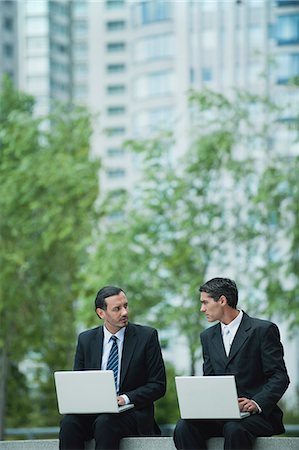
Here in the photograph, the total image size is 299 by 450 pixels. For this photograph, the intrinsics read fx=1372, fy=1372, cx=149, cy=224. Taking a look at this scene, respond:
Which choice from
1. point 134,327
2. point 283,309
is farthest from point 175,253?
point 134,327

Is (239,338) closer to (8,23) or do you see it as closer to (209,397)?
(209,397)

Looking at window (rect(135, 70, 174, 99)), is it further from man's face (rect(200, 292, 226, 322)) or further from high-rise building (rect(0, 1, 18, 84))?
man's face (rect(200, 292, 226, 322))

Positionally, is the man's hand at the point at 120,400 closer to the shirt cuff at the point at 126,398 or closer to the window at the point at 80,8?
the shirt cuff at the point at 126,398

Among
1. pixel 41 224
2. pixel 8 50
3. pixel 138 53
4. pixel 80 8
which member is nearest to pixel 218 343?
pixel 41 224

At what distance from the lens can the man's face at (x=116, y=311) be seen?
334 inches

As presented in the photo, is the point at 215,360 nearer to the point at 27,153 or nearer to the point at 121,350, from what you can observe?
the point at 121,350

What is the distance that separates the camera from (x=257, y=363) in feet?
27.0

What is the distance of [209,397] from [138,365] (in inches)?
32.3

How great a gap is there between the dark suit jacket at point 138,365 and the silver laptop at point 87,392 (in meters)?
0.18

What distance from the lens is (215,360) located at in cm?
834

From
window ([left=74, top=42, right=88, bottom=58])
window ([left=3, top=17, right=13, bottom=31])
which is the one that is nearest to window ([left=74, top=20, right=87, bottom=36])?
window ([left=74, top=42, right=88, bottom=58])

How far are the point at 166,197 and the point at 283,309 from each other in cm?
248

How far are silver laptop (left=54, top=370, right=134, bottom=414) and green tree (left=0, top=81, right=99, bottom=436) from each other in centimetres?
1241

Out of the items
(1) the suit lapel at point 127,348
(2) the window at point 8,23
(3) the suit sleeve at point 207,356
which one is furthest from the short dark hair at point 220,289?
(2) the window at point 8,23
